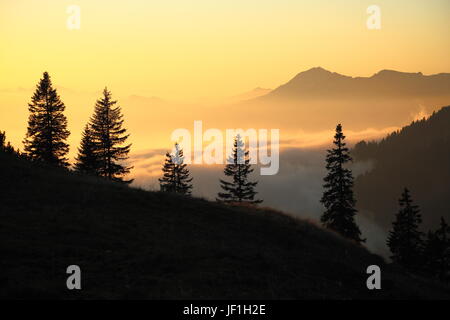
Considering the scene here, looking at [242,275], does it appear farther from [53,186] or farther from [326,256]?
[53,186]

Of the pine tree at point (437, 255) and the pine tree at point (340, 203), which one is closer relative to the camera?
the pine tree at point (340, 203)

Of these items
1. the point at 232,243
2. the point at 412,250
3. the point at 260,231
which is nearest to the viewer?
the point at 232,243

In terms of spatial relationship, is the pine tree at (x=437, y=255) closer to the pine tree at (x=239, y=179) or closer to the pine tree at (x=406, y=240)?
the pine tree at (x=406, y=240)

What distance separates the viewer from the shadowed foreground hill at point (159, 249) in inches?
645

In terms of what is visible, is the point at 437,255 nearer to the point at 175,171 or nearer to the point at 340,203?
the point at 340,203

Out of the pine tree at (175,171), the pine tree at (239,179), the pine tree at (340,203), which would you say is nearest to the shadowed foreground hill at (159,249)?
the pine tree at (340,203)

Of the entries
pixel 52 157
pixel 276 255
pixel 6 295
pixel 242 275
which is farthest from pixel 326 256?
pixel 52 157

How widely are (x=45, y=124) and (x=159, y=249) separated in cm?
4135

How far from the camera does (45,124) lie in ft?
188

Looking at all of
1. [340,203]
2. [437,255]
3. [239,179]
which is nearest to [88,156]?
[239,179]

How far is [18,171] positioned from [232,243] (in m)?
15.4

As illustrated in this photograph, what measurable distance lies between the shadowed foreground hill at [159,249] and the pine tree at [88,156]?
24611 mm
